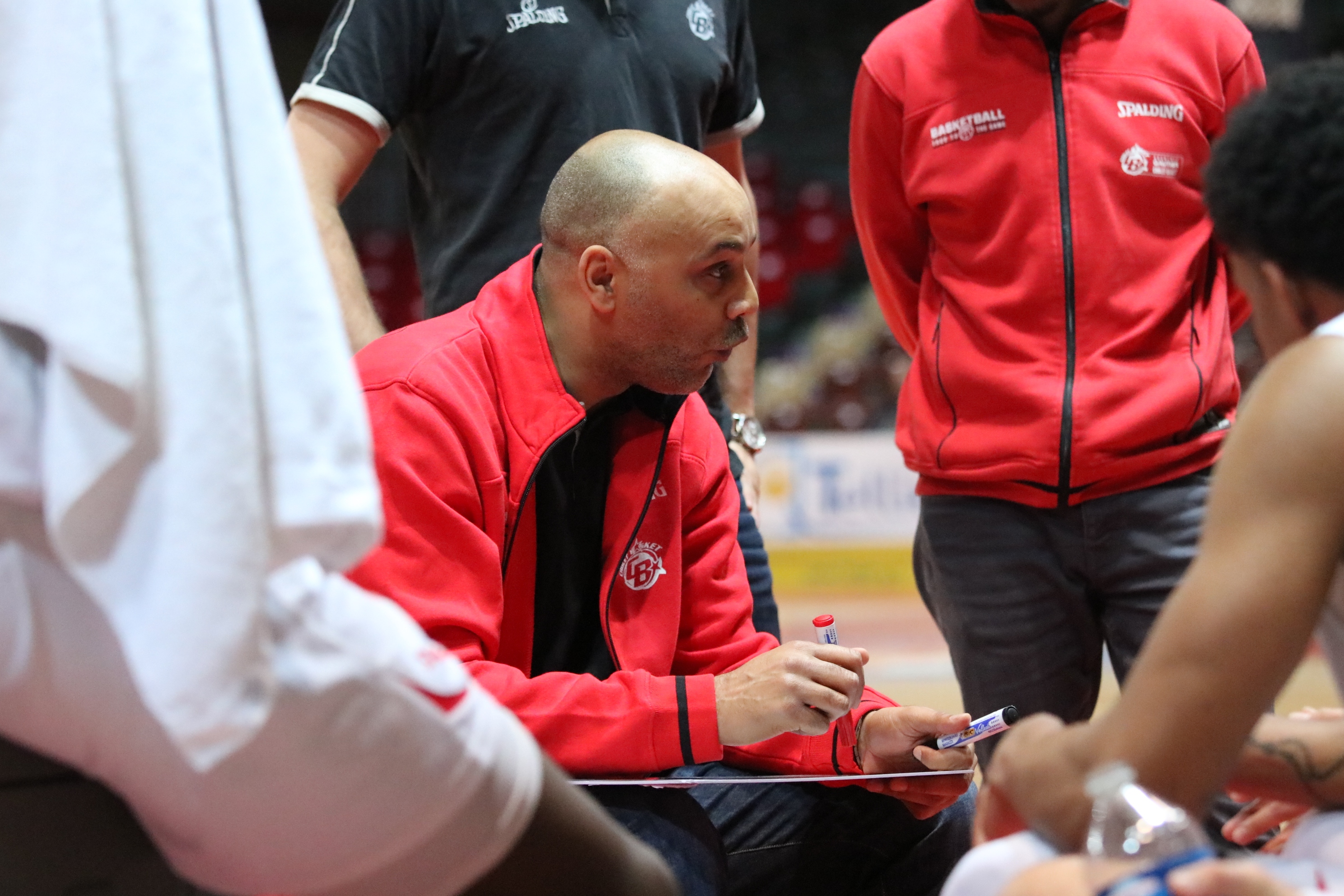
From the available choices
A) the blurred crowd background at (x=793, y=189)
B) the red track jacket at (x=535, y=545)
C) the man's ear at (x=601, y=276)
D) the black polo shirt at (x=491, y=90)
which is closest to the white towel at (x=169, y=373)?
the red track jacket at (x=535, y=545)

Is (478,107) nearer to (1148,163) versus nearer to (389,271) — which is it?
(1148,163)

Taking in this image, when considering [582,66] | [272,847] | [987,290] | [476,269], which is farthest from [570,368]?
[272,847]

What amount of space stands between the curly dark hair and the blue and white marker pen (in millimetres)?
708

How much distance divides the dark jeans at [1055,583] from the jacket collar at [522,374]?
2.53ft

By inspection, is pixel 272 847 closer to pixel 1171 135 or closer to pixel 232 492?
pixel 232 492

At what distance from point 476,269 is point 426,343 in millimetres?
458

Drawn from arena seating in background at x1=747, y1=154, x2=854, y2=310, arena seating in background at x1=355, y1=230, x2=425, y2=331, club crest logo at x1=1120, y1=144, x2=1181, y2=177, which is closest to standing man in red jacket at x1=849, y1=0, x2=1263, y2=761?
club crest logo at x1=1120, y1=144, x2=1181, y2=177

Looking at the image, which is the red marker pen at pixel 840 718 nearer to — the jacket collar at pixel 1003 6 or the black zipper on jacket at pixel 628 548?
the black zipper on jacket at pixel 628 548

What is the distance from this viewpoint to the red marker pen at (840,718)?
68.8 inches

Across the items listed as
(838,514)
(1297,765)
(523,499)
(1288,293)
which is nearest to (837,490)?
(838,514)

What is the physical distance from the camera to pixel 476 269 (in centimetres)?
218

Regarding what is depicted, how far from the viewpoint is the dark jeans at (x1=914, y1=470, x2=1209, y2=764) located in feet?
6.84

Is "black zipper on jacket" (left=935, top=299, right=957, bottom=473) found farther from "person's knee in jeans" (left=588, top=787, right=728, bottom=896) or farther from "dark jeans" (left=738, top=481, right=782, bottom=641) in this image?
"person's knee in jeans" (left=588, top=787, right=728, bottom=896)

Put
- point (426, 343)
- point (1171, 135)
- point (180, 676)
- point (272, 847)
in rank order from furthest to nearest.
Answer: point (1171, 135), point (426, 343), point (272, 847), point (180, 676)
